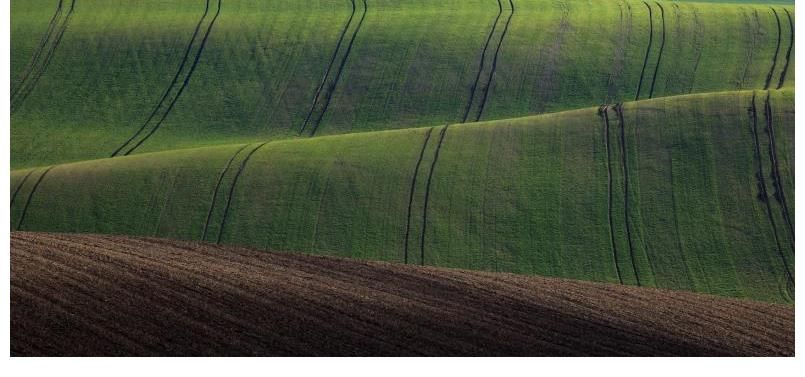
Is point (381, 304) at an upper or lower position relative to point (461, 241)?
upper

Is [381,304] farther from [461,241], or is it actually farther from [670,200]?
[670,200]

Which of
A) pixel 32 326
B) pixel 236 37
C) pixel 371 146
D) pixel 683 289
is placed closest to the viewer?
pixel 32 326

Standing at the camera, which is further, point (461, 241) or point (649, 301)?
point (461, 241)

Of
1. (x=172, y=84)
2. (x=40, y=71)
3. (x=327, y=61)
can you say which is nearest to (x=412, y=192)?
(x=327, y=61)

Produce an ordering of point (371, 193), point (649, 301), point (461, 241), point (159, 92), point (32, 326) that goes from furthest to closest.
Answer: point (159, 92) < point (371, 193) < point (461, 241) < point (649, 301) < point (32, 326)

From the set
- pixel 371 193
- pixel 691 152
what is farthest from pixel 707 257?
pixel 371 193
